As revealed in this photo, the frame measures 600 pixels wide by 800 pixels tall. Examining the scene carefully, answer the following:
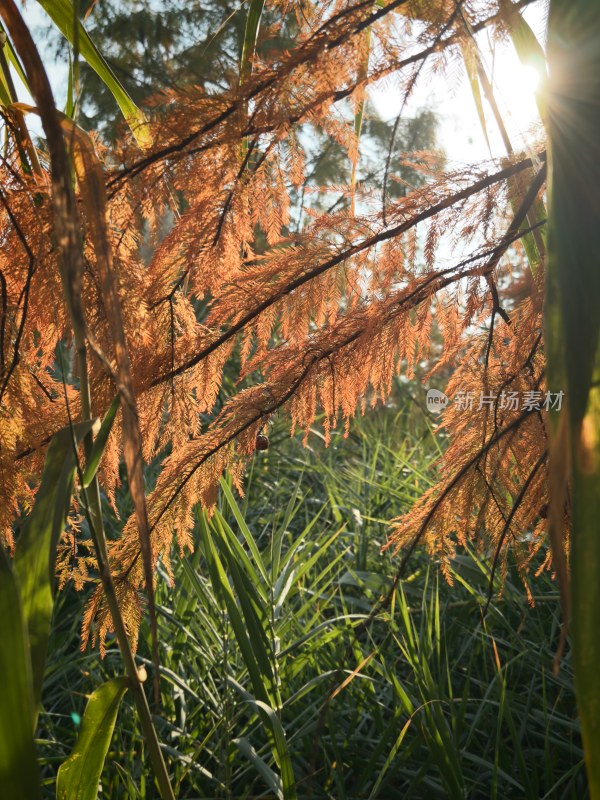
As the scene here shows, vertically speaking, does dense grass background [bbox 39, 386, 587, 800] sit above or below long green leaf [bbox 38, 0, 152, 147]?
below

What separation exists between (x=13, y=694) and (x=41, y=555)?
111 mm

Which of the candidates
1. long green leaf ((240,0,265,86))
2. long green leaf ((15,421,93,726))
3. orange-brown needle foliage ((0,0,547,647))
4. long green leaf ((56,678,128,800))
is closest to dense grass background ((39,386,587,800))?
orange-brown needle foliage ((0,0,547,647))

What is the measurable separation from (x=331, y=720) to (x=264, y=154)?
1.05 metres

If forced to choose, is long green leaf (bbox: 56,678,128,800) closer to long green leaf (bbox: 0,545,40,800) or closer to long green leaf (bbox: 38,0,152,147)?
long green leaf (bbox: 0,545,40,800)

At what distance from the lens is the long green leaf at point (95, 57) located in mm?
789

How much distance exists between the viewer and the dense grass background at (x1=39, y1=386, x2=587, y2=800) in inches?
50.2

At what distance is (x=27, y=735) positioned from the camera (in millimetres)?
511

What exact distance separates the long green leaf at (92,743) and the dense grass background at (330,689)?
0.45 m

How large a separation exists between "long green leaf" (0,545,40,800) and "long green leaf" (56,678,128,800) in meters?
0.17

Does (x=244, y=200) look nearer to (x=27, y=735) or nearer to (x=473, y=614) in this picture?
(x=27, y=735)

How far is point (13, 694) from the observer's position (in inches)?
19.7

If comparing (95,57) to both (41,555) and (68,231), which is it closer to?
(68,231)

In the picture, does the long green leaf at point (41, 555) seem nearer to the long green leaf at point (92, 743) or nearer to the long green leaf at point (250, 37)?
the long green leaf at point (92, 743)

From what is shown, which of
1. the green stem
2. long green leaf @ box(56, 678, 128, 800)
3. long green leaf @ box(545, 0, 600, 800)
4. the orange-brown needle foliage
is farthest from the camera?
the orange-brown needle foliage
